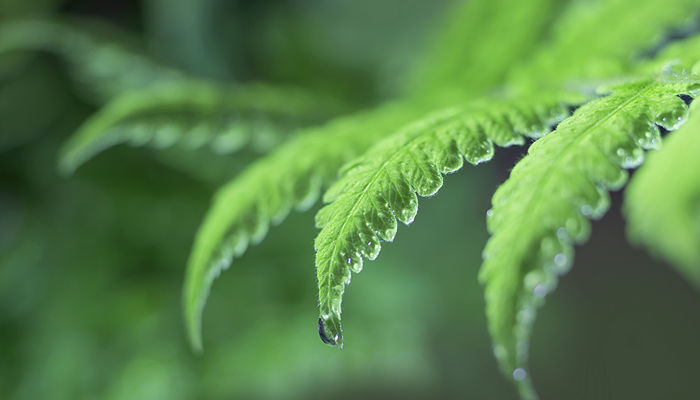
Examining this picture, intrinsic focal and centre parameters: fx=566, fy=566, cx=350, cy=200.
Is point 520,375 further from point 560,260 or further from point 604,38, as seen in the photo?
point 604,38

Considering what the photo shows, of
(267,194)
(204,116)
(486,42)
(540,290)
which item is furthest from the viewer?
(486,42)

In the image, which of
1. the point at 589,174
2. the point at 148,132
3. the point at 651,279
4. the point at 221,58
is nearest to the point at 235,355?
the point at 148,132

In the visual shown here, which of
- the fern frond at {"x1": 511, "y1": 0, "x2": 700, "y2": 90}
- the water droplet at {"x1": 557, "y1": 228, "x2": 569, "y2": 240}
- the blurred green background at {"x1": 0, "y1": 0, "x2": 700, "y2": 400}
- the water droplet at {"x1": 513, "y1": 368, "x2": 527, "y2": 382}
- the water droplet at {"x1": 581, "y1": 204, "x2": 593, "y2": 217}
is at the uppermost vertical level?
the water droplet at {"x1": 581, "y1": 204, "x2": 593, "y2": 217}

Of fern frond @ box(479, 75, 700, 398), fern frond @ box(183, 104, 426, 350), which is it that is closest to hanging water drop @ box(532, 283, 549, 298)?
fern frond @ box(479, 75, 700, 398)

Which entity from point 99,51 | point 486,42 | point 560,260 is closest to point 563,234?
point 560,260

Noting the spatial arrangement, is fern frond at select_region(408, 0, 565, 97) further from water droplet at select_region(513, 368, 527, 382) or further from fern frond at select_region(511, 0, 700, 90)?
water droplet at select_region(513, 368, 527, 382)

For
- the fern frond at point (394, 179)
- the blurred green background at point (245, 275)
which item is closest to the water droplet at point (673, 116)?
the fern frond at point (394, 179)
